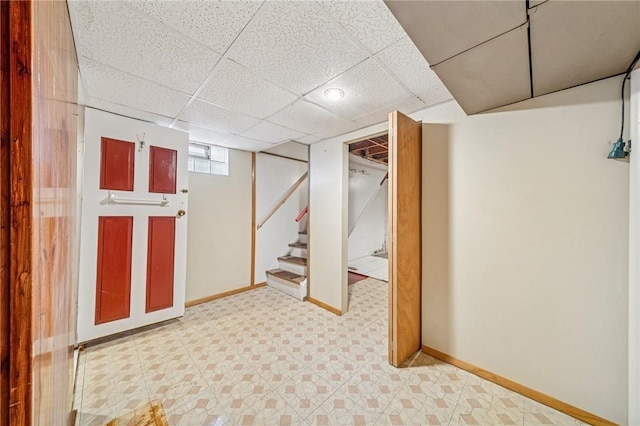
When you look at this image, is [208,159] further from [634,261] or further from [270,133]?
[634,261]

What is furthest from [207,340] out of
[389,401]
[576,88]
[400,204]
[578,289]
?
[576,88]

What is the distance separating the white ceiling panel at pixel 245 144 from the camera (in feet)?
9.59

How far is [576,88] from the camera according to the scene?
54.9 inches

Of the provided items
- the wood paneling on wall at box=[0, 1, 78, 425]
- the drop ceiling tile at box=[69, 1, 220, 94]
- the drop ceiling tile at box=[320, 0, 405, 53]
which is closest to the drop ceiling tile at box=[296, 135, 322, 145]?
the drop ceiling tile at box=[69, 1, 220, 94]

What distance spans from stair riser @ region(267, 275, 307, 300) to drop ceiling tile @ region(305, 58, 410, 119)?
2.26m

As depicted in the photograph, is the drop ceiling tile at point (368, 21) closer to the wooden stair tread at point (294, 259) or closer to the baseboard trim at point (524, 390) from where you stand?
the baseboard trim at point (524, 390)

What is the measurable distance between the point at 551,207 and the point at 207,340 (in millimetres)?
2932

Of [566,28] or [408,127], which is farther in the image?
[408,127]

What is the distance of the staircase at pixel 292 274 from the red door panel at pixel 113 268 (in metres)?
1.79

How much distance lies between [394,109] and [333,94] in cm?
62

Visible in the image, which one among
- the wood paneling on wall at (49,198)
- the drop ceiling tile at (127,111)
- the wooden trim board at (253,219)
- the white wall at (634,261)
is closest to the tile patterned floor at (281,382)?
the white wall at (634,261)

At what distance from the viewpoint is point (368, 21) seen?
3.64ft

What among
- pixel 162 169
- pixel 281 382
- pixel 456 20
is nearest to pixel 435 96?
pixel 456 20

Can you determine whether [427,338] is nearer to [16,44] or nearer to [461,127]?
[461,127]
